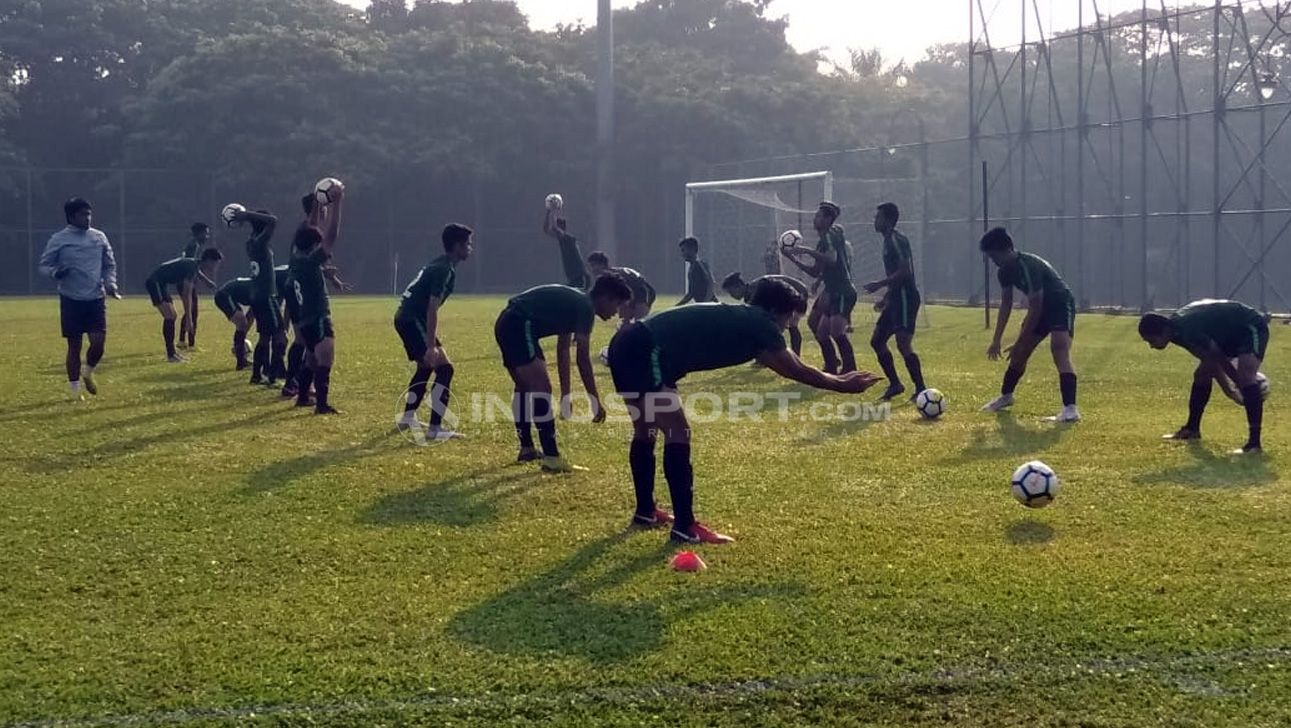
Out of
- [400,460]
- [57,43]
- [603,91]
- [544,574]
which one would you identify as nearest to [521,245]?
[603,91]

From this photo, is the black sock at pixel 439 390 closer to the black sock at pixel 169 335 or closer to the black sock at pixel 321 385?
the black sock at pixel 321 385

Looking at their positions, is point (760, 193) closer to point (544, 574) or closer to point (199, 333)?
point (199, 333)

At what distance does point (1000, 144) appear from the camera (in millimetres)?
41688

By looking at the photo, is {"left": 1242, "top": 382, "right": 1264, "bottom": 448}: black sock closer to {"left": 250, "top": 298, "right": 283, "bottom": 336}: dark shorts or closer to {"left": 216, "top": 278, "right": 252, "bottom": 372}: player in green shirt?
{"left": 250, "top": 298, "right": 283, "bottom": 336}: dark shorts

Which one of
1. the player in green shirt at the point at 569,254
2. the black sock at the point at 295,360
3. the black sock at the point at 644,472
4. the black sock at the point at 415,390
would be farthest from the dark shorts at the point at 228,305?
the black sock at the point at 644,472

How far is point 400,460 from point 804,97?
46750 millimetres

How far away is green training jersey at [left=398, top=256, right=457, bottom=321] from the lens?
38.8 ft

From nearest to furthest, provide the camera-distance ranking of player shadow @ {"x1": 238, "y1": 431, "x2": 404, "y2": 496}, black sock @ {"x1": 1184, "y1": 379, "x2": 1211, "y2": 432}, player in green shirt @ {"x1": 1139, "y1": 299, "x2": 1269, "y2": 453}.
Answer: player shadow @ {"x1": 238, "y1": 431, "x2": 404, "y2": 496}
player in green shirt @ {"x1": 1139, "y1": 299, "x2": 1269, "y2": 453}
black sock @ {"x1": 1184, "y1": 379, "x2": 1211, "y2": 432}

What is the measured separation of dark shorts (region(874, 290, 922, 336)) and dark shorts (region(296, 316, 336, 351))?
5.37 meters

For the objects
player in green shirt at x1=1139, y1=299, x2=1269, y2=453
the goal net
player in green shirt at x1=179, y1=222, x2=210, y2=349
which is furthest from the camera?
the goal net

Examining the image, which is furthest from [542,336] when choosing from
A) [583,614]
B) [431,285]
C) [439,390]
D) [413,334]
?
[583,614]

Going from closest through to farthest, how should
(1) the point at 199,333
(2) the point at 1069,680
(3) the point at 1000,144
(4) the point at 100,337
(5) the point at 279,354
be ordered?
1. (2) the point at 1069,680
2. (4) the point at 100,337
3. (5) the point at 279,354
4. (1) the point at 199,333
5. (3) the point at 1000,144

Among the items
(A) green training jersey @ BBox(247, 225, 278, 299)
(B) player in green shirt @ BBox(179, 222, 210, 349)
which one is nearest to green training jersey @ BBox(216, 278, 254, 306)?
(A) green training jersey @ BBox(247, 225, 278, 299)

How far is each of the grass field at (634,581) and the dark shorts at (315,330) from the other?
3.81 feet
